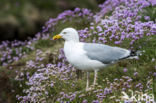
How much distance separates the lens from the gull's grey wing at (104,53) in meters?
6.25

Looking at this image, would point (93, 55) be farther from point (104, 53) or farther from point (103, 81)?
point (103, 81)

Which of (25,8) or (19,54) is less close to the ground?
(25,8)

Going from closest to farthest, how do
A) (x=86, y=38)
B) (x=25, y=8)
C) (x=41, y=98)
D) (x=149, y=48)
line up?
(x=41, y=98)
(x=149, y=48)
(x=86, y=38)
(x=25, y=8)

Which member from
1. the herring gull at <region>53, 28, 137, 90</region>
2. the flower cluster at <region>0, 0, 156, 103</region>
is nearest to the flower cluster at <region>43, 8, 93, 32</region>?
the flower cluster at <region>0, 0, 156, 103</region>

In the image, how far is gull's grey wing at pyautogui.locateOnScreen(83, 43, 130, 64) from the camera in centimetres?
625

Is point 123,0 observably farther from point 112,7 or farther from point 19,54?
point 19,54

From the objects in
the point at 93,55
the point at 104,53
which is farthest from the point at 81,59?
the point at 104,53

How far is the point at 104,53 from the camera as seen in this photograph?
6.29m

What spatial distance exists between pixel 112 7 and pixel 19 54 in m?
2.52

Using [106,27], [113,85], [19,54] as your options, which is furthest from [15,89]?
[113,85]

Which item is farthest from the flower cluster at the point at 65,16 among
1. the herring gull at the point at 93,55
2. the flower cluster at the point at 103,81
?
the herring gull at the point at 93,55

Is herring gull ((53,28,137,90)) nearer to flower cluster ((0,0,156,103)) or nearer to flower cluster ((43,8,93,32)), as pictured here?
flower cluster ((0,0,156,103))

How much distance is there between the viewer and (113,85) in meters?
6.00

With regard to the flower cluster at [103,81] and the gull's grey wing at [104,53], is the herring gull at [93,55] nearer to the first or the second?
the gull's grey wing at [104,53]
